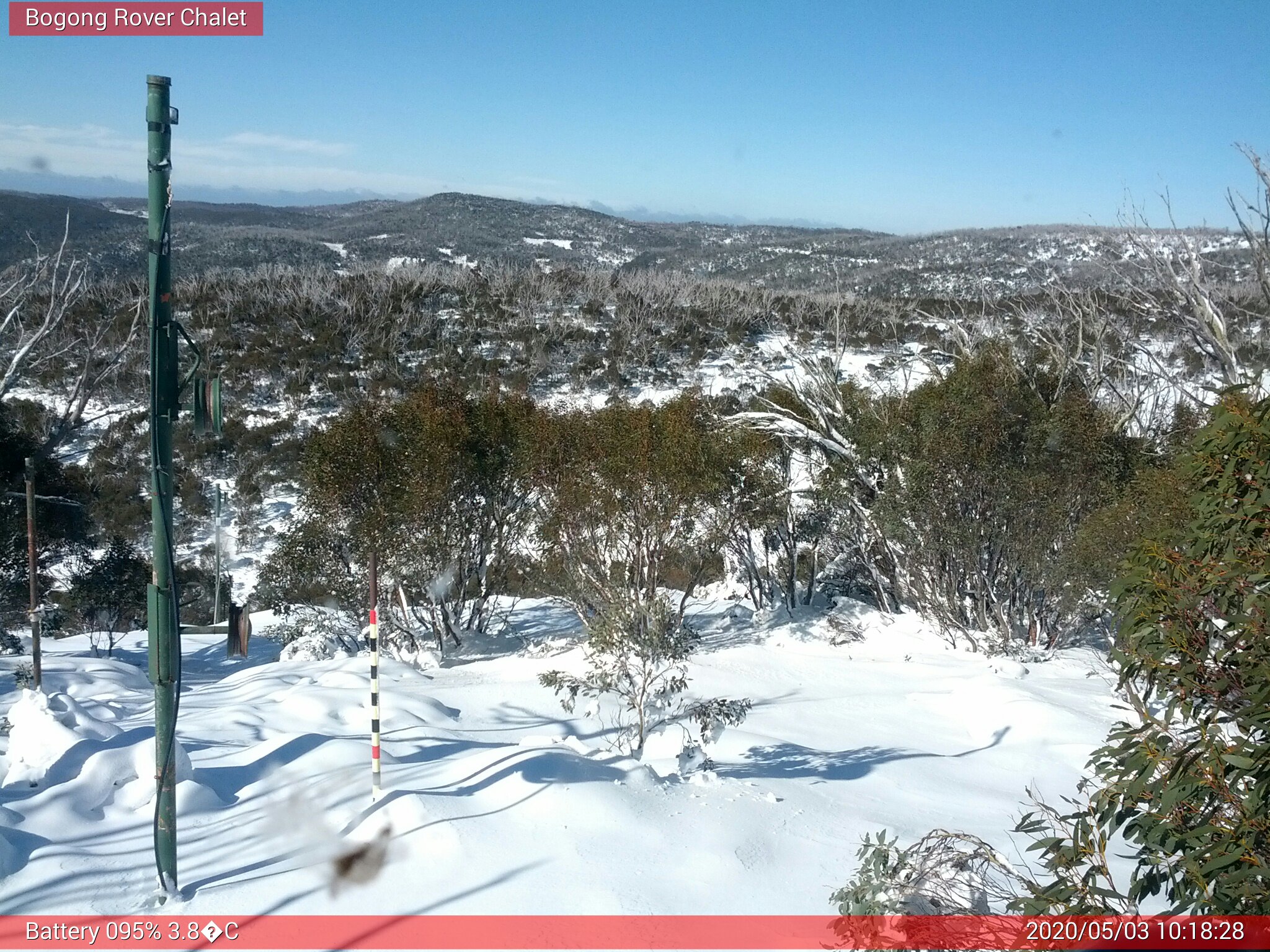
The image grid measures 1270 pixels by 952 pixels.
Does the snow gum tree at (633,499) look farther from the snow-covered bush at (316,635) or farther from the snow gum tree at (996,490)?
the snow-covered bush at (316,635)

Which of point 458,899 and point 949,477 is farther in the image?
point 949,477

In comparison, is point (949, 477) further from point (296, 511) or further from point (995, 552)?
point (296, 511)

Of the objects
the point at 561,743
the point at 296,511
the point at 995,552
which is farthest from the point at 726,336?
the point at 561,743

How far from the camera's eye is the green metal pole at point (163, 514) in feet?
12.3

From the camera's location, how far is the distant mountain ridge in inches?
1950

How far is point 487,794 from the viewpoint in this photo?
→ 5047 millimetres

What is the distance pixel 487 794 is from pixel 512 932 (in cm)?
133

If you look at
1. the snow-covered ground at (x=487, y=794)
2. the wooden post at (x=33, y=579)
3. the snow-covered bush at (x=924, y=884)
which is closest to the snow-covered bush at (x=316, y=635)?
the snow-covered ground at (x=487, y=794)

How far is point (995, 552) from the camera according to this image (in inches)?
504

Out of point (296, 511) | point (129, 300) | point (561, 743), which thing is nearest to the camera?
point (561, 743)

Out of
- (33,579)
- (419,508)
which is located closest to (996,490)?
(419,508)

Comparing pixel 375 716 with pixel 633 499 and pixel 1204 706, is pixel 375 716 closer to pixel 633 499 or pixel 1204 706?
pixel 1204 706

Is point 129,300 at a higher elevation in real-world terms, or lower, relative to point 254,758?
higher

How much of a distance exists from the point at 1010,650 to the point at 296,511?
18684 mm
